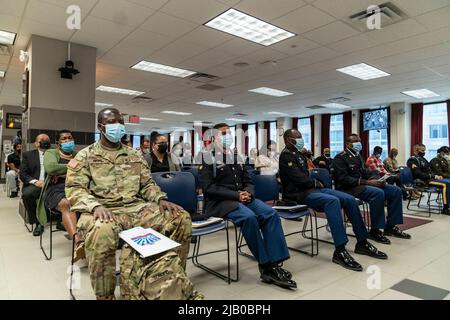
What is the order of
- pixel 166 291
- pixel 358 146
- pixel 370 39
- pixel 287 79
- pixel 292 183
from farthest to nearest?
pixel 287 79, pixel 370 39, pixel 358 146, pixel 292 183, pixel 166 291

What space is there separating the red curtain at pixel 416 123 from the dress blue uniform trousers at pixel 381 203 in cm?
753

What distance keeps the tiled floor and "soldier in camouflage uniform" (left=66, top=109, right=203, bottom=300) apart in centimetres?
61

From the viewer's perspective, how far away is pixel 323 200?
9.88ft

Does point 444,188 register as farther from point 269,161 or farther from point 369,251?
point 369,251

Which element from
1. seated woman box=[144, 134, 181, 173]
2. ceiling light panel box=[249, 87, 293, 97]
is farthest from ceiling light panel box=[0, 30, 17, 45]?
ceiling light panel box=[249, 87, 293, 97]

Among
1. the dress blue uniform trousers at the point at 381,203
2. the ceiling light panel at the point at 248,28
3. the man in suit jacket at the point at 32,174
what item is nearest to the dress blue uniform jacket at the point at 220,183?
the dress blue uniform trousers at the point at 381,203

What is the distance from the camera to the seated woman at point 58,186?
290cm

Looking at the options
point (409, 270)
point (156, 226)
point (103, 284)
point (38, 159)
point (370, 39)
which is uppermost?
point (370, 39)

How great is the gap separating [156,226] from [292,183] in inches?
69.3

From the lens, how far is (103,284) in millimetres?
1773

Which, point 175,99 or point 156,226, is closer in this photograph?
point 156,226
